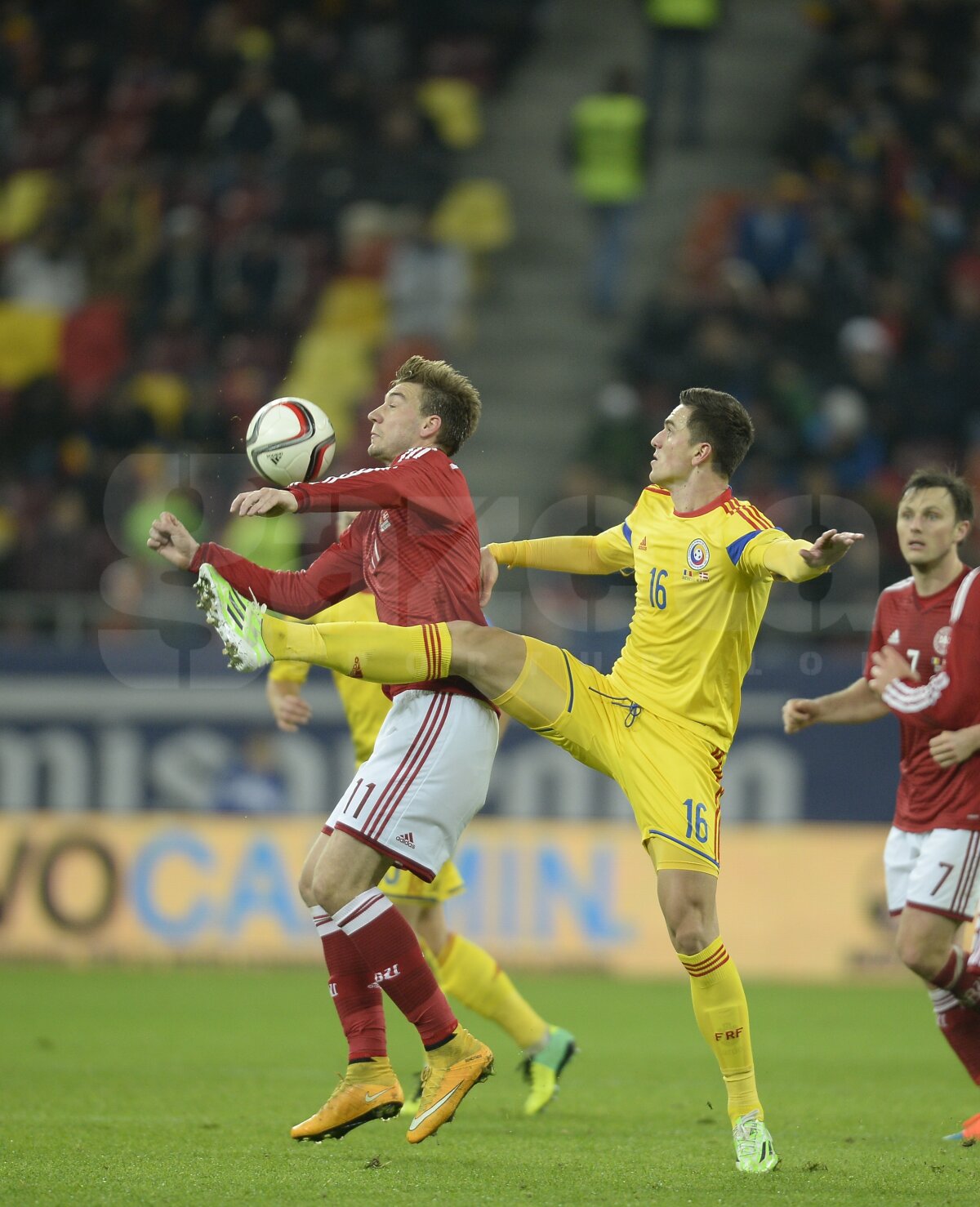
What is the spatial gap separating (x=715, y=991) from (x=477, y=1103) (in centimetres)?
214

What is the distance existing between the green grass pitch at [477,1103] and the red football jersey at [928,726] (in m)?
1.23

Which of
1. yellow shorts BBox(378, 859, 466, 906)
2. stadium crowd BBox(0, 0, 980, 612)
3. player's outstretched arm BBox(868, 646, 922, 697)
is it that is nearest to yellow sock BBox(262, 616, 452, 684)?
player's outstretched arm BBox(868, 646, 922, 697)

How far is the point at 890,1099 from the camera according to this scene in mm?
7949

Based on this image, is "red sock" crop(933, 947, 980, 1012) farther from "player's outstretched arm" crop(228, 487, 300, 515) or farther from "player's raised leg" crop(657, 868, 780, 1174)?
"player's outstretched arm" crop(228, 487, 300, 515)

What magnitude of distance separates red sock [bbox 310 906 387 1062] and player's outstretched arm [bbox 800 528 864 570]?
6.72 ft

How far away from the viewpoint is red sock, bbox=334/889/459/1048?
610 cm

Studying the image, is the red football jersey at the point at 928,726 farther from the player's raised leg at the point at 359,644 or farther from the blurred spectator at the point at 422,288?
the blurred spectator at the point at 422,288

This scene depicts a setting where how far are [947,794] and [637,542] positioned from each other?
155cm

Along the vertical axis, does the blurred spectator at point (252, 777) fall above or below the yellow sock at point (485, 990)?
below

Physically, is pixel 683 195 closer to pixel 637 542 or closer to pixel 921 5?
pixel 921 5

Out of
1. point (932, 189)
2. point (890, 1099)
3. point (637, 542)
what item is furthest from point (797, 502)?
point (637, 542)

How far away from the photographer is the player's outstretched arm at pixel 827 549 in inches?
221

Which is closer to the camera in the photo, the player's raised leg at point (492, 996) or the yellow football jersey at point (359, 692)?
the player's raised leg at point (492, 996)

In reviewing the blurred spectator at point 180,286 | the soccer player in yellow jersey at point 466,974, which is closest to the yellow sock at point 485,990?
the soccer player in yellow jersey at point 466,974
